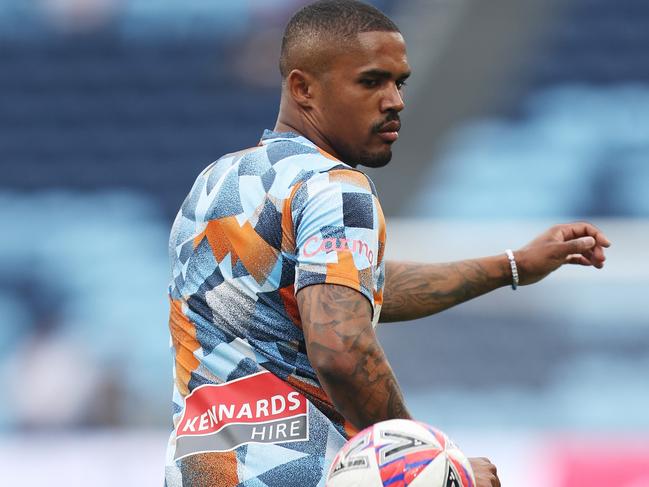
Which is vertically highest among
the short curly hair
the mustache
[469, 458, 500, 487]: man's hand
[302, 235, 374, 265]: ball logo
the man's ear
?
the short curly hair

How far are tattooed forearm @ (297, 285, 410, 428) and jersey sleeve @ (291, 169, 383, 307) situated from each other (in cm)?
4

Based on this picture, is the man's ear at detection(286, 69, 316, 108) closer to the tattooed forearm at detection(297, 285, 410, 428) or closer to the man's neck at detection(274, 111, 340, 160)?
the man's neck at detection(274, 111, 340, 160)

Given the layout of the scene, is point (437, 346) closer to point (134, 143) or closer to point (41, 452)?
point (41, 452)

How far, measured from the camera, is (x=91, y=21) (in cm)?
1277

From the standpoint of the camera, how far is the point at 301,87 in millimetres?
3363

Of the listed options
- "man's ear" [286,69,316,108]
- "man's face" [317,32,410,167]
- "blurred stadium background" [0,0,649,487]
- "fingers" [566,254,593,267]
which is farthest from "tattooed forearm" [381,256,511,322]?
"blurred stadium background" [0,0,649,487]

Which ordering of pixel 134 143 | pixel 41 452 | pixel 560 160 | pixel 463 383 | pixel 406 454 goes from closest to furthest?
pixel 406 454
pixel 41 452
pixel 463 383
pixel 560 160
pixel 134 143

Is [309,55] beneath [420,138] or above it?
beneath

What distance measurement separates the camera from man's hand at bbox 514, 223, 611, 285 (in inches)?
152

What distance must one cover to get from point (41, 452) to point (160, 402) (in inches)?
32.0

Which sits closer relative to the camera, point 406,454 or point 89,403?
point 406,454

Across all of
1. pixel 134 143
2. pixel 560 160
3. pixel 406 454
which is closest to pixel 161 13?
pixel 134 143

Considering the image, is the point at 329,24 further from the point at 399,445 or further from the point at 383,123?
the point at 399,445

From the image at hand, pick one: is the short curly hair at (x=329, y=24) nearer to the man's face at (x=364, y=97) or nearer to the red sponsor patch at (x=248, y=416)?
the man's face at (x=364, y=97)
